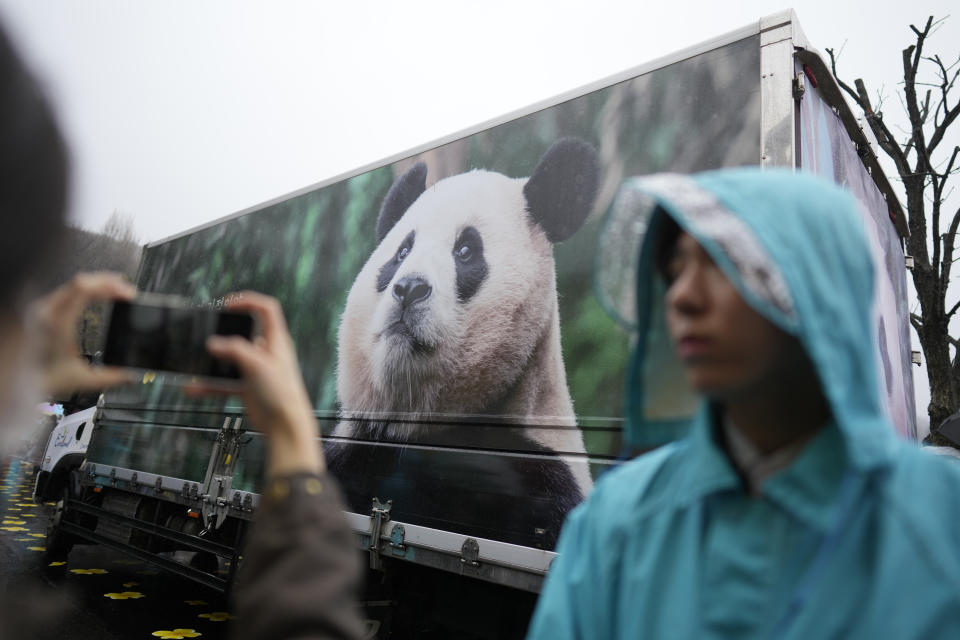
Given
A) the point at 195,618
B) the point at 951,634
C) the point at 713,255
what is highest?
the point at 713,255

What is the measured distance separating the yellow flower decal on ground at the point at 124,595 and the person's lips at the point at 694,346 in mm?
7135

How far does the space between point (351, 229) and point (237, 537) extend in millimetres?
2519

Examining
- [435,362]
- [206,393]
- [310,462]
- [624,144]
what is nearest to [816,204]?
[310,462]

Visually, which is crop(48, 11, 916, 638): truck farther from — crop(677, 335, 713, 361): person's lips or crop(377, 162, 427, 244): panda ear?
crop(677, 335, 713, 361): person's lips

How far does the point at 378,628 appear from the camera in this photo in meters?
3.74

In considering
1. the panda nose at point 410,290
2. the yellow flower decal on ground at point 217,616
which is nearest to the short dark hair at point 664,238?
the panda nose at point 410,290

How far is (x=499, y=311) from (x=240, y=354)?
2653mm

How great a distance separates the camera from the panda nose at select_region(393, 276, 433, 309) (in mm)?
3764

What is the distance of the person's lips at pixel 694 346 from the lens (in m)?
0.88

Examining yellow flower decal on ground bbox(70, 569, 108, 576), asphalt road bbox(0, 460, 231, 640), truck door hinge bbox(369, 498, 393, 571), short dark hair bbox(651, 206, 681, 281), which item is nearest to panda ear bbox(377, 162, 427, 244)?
truck door hinge bbox(369, 498, 393, 571)

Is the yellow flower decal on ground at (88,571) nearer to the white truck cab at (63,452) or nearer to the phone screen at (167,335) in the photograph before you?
the white truck cab at (63,452)

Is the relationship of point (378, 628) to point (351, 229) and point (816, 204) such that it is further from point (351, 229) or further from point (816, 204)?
point (816, 204)

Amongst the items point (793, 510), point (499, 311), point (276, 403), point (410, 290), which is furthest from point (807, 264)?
point (410, 290)

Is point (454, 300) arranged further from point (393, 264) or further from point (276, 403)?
point (276, 403)
